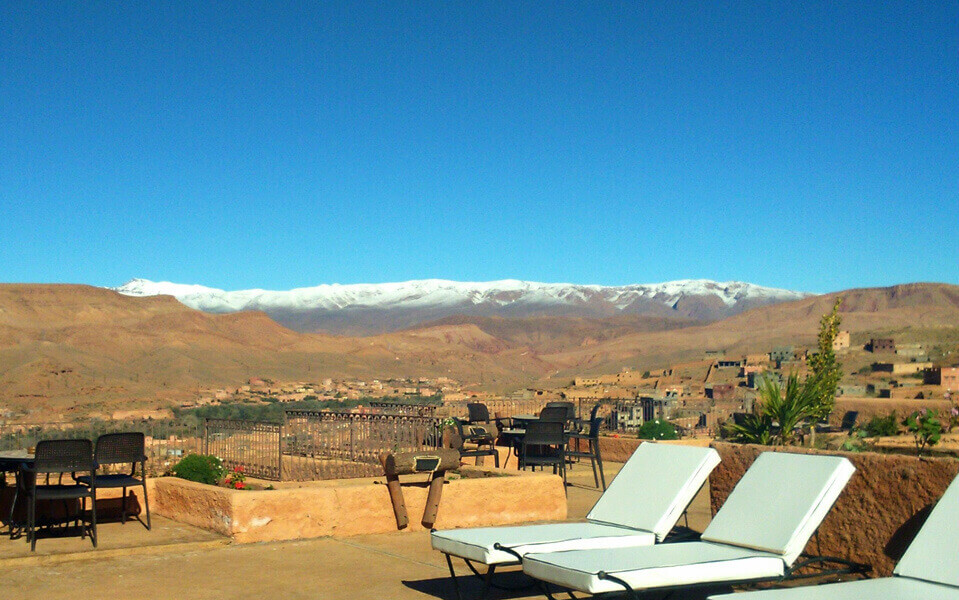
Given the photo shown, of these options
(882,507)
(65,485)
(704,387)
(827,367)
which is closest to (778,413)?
(827,367)

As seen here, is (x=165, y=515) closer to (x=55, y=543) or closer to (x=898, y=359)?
(x=55, y=543)

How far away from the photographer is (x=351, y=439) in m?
11.6

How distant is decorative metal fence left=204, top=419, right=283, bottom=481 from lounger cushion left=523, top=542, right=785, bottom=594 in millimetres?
6012

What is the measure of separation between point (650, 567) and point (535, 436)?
5844 millimetres

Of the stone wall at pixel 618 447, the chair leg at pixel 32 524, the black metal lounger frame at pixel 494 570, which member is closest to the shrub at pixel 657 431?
the stone wall at pixel 618 447

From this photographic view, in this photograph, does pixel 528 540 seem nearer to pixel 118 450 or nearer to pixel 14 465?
pixel 118 450

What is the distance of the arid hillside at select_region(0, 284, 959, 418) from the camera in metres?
47.9

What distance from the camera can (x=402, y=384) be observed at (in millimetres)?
58312

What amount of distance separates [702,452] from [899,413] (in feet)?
54.6

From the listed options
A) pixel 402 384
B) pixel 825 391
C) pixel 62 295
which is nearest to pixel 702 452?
pixel 825 391

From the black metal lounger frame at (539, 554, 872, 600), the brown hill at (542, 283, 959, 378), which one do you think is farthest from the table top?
the brown hill at (542, 283, 959, 378)

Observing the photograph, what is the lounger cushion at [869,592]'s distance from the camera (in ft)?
14.6

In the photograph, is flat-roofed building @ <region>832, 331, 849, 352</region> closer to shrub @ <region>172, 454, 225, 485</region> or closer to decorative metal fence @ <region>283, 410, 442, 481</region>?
decorative metal fence @ <region>283, 410, 442, 481</region>

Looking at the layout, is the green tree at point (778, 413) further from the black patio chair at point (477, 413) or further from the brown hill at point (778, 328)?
the brown hill at point (778, 328)
